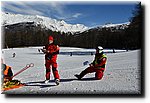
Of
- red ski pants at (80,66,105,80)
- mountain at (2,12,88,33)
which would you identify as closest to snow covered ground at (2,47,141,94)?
red ski pants at (80,66,105,80)

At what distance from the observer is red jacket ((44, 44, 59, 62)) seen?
115 inches

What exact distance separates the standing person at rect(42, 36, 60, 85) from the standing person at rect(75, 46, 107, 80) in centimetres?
24

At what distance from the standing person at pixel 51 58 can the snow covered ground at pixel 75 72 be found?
0.04 metres

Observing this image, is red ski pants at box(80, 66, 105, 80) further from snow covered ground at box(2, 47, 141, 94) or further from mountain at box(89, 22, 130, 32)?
mountain at box(89, 22, 130, 32)

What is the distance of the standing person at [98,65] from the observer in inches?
114

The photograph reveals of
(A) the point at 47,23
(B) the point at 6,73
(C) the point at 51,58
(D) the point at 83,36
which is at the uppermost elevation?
(A) the point at 47,23

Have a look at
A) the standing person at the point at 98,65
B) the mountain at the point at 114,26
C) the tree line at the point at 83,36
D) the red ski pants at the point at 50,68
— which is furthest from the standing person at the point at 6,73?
the mountain at the point at 114,26

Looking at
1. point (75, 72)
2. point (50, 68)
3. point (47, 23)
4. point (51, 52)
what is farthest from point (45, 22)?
point (75, 72)

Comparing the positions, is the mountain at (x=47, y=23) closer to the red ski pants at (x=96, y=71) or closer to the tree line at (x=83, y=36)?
the tree line at (x=83, y=36)

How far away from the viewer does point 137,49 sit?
2.85 metres

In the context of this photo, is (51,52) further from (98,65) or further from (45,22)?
(98,65)

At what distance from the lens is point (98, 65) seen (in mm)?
2910

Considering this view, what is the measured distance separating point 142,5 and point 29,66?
3.90 feet

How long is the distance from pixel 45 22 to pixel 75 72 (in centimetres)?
55
